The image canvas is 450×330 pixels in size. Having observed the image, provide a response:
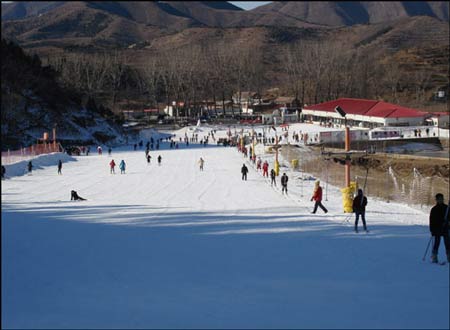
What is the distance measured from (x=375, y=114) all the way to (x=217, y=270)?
63498mm

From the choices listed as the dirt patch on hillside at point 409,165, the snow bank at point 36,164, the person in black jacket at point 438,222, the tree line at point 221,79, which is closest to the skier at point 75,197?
the snow bank at point 36,164

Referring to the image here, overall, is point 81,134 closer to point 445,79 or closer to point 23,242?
point 23,242

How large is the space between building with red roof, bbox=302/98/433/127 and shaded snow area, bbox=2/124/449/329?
52.2 meters

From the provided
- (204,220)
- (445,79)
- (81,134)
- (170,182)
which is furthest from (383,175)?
(445,79)

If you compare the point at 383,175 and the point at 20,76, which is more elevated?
the point at 20,76

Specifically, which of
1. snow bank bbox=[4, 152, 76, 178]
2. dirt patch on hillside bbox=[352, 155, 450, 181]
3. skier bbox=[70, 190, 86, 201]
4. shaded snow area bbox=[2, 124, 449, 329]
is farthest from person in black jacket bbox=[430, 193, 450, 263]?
dirt patch on hillside bbox=[352, 155, 450, 181]

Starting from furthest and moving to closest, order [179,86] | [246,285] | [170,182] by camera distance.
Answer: [179,86] < [170,182] < [246,285]

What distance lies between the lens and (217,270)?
923 cm

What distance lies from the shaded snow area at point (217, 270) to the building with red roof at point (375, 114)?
171 feet

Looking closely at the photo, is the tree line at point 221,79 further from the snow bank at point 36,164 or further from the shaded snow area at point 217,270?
the shaded snow area at point 217,270

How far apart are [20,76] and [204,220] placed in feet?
189

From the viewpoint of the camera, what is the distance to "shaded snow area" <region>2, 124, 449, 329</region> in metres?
7.04

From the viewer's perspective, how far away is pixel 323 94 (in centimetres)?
10900

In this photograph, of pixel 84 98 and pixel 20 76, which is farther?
pixel 84 98
